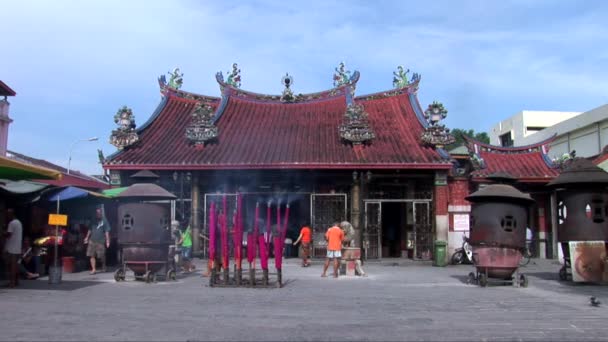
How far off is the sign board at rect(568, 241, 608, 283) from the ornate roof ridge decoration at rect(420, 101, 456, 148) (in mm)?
7985

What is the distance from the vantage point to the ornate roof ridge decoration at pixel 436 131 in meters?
21.5

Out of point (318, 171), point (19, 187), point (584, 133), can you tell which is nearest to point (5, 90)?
point (19, 187)

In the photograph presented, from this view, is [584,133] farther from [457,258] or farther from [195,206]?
[195,206]

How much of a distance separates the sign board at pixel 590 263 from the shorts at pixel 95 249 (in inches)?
484

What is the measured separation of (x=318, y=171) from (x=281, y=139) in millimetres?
2582

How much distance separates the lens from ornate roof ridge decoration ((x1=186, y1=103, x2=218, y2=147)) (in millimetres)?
22406

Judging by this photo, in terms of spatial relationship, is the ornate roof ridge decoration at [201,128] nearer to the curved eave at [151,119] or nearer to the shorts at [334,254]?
the curved eave at [151,119]

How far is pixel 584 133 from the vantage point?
3256 cm

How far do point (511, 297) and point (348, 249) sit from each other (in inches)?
214

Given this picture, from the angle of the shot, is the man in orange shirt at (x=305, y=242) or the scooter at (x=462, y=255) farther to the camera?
the scooter at (x=462, y=255)

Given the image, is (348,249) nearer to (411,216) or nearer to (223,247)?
(223,247)

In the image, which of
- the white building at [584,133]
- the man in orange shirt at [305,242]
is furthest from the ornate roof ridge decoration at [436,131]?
the white building at [584,133]


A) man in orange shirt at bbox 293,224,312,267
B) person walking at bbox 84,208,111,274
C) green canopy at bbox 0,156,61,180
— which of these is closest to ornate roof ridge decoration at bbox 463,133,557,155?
man in orange shirt at bbox 293,224,312,267

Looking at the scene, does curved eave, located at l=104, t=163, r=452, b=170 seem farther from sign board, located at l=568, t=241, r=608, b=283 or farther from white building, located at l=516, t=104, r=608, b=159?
white building, located at l=516, t=104, r=608, b=159
